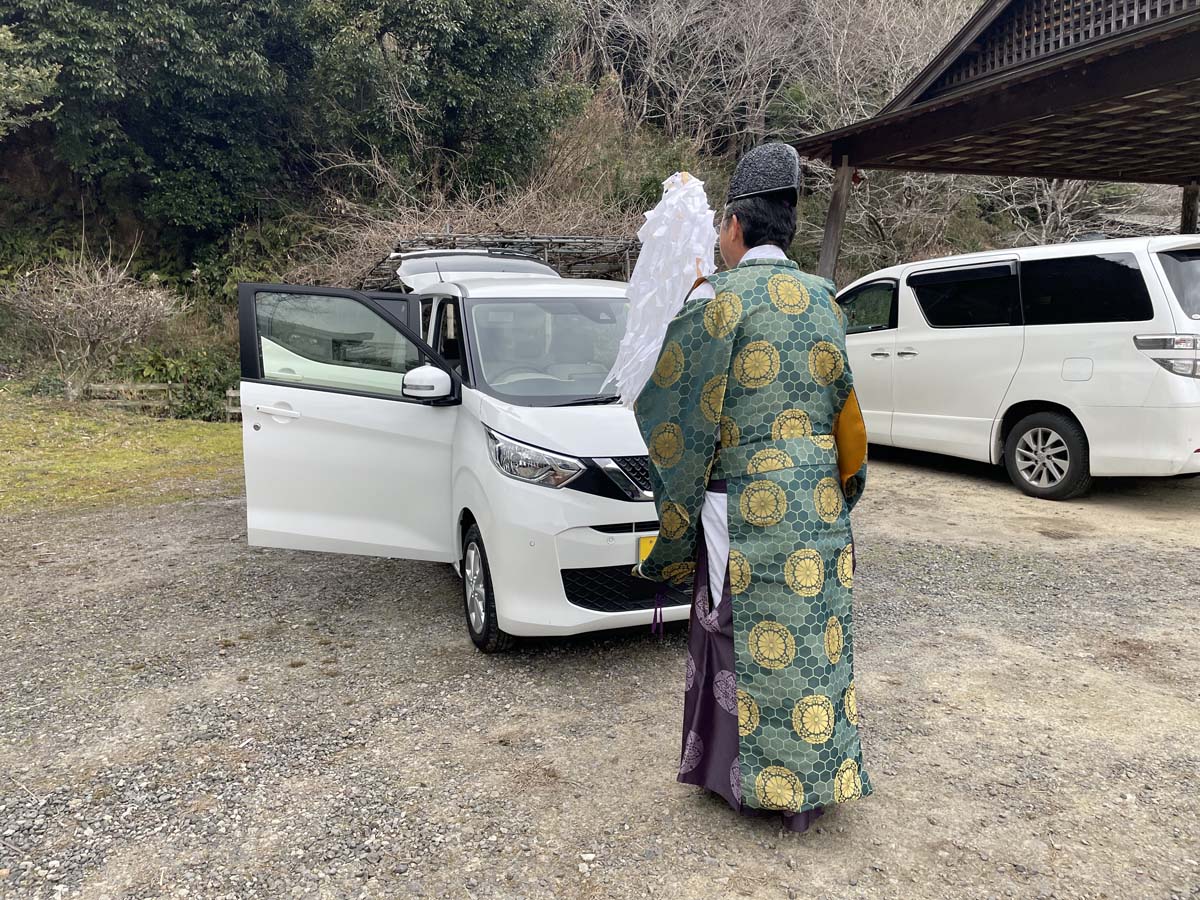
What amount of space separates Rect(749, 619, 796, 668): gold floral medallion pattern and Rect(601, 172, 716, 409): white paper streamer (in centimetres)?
72

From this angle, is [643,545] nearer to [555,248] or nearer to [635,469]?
[635,469]

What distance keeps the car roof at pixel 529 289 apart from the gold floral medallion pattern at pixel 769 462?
226 cm

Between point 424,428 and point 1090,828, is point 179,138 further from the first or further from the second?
point 1090,828

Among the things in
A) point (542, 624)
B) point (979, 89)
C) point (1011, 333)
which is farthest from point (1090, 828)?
point (979, 89)

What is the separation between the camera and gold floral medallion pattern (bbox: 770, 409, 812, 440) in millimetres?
2109

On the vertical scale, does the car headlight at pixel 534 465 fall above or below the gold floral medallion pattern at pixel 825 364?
below

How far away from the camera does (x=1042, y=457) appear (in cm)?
593

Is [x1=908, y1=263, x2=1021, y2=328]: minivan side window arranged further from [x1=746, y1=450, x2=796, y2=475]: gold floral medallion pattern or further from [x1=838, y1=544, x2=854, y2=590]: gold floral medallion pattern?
[x1=746, y1=450, x2=796, y2=475]: gold floral medallion pattern

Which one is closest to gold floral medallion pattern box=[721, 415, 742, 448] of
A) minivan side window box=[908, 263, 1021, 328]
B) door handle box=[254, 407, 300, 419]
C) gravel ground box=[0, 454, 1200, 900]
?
gravel ground box=[0, 454, 1200, 900]

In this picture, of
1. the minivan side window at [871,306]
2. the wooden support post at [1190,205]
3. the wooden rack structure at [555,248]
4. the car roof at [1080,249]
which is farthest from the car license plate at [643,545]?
the wooden support post at [1190,205]

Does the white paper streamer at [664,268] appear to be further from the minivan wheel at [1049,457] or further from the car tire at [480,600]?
the minivan wheel at [1049,457]

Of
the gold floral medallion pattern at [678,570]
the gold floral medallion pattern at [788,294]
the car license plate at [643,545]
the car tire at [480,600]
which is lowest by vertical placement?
the car tire at [480,600]

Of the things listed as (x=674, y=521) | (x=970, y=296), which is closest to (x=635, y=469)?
(x=674, y=521)

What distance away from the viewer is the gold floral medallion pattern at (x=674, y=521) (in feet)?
7.18
